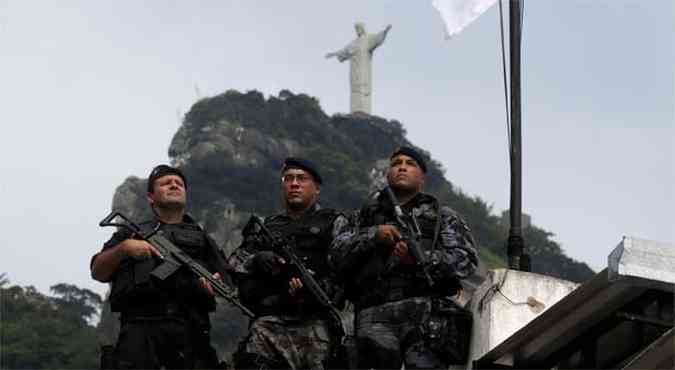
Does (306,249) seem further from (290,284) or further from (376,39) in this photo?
(376,39)

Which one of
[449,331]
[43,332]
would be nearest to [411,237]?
[449,331]

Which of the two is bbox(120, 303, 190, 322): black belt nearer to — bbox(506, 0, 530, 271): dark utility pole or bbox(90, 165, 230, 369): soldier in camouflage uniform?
bbox(90, 165, 230, 369): soldier in camouflage uniform

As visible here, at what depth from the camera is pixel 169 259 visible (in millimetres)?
9539

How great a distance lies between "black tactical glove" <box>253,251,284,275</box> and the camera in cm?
955

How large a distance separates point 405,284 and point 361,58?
291 ft

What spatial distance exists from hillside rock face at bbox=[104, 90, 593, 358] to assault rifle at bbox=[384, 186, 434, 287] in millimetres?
83476

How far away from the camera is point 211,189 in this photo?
10175 cm

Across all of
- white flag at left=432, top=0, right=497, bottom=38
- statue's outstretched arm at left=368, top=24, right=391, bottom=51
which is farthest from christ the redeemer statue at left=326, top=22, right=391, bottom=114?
white flag at left=432, top=0, right=497, bottom=38

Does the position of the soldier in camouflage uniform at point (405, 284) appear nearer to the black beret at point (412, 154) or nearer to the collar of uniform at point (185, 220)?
the black beret at point (412, 154)

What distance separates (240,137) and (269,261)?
321 feet

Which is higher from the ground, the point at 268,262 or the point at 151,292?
the point at 268,262

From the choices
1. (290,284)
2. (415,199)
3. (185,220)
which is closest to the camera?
(290,284)

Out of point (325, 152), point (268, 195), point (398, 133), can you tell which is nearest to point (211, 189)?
point (268, 195)

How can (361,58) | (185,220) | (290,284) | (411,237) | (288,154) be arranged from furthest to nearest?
(288,154) → (361,58) → (185,220) → (290,284) → (411,237)
